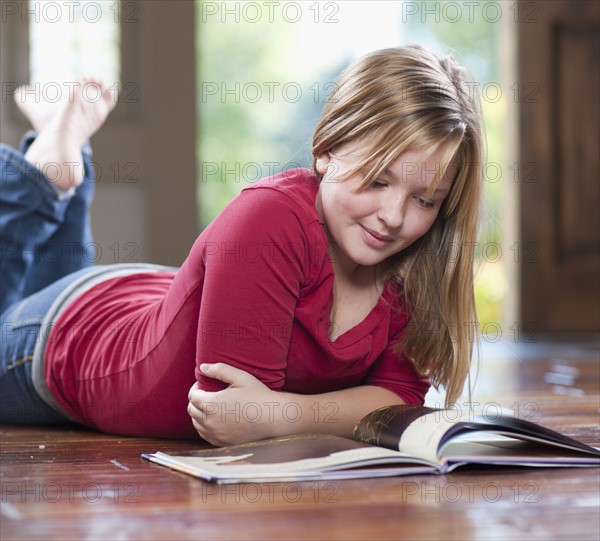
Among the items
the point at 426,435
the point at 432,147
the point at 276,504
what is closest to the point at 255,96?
the point at 432,147

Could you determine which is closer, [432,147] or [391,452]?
[391,452]

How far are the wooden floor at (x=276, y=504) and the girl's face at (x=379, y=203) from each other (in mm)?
312

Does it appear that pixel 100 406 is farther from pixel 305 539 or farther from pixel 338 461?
pixel 305 539

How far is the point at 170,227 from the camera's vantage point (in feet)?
11.3

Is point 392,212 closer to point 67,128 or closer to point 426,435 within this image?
point 426,435

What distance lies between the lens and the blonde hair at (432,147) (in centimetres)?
116

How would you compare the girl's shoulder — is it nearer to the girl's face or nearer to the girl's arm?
the girl's face

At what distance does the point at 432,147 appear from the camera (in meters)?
1.16

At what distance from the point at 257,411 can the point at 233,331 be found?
Result: 11cm

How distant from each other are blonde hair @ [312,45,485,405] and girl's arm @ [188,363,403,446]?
155mm

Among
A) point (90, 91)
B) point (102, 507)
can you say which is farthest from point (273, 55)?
point (102, 507)

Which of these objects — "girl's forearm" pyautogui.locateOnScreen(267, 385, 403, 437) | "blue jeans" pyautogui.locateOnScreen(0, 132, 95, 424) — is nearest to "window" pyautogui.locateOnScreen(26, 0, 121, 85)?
"blue jeans" pyautogui.locateOnScreen(0, 132, 95, 424)

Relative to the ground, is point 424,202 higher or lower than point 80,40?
lower

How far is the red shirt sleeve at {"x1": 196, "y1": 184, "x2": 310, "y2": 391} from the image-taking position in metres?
1.13
